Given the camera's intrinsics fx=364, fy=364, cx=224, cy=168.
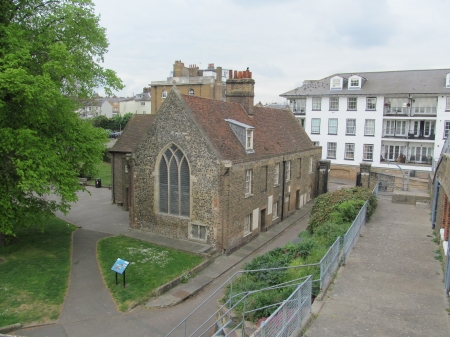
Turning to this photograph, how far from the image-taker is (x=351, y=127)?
44094 mm

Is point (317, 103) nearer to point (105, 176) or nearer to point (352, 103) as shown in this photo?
point (352, 103)

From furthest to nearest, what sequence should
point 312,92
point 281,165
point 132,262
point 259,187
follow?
point 312,92, point 281,165, point 259,187, point 132,262

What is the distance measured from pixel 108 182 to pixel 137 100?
5483 centimetres

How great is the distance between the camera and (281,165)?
86.8 feet

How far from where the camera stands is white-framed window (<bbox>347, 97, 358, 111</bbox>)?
43.3m

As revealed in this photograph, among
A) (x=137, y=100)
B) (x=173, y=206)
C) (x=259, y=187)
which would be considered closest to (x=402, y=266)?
(x=259, y=187)

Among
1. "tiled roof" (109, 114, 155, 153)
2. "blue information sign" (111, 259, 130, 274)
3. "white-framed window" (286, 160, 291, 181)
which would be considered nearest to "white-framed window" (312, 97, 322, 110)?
"white-framed window" (286, 160, 291, 181)

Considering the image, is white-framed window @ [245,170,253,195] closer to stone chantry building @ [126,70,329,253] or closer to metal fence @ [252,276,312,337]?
stone chantry building @ [126,70,329,253]

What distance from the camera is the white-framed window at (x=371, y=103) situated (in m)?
42.3

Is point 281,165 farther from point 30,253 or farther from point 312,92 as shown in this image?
point 312,92

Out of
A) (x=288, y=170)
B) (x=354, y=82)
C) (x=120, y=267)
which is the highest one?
(x=354, y=82)

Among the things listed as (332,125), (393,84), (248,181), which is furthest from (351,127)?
(248,181)

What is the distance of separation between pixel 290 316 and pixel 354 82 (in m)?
40.1

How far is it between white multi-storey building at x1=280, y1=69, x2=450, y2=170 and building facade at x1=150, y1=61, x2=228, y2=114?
1249 cm
